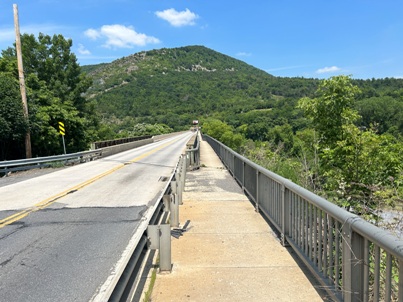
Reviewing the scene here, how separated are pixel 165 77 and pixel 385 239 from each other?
558ft

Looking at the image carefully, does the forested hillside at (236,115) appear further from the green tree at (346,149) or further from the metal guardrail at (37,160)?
the metal guardrail at (37,160)

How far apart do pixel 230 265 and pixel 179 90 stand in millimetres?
163979

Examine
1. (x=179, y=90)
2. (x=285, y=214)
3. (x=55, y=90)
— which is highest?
(x=179, y=90)

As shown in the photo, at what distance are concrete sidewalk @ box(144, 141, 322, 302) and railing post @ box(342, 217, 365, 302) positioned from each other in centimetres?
91

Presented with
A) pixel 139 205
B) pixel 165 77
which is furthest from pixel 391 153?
pixel 165 77

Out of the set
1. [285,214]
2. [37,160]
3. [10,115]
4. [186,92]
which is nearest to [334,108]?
[285,214]

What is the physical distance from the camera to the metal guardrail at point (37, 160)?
1627cm

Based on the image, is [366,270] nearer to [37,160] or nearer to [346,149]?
[346,149]

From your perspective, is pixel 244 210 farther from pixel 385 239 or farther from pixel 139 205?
pixel 385 239

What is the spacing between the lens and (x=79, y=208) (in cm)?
855

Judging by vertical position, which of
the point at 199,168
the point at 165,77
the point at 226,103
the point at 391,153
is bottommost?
the point at 199,168

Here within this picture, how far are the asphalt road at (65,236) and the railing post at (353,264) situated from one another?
268cm

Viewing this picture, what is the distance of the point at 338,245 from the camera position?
132 inches

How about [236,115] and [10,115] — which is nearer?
[10,115]
